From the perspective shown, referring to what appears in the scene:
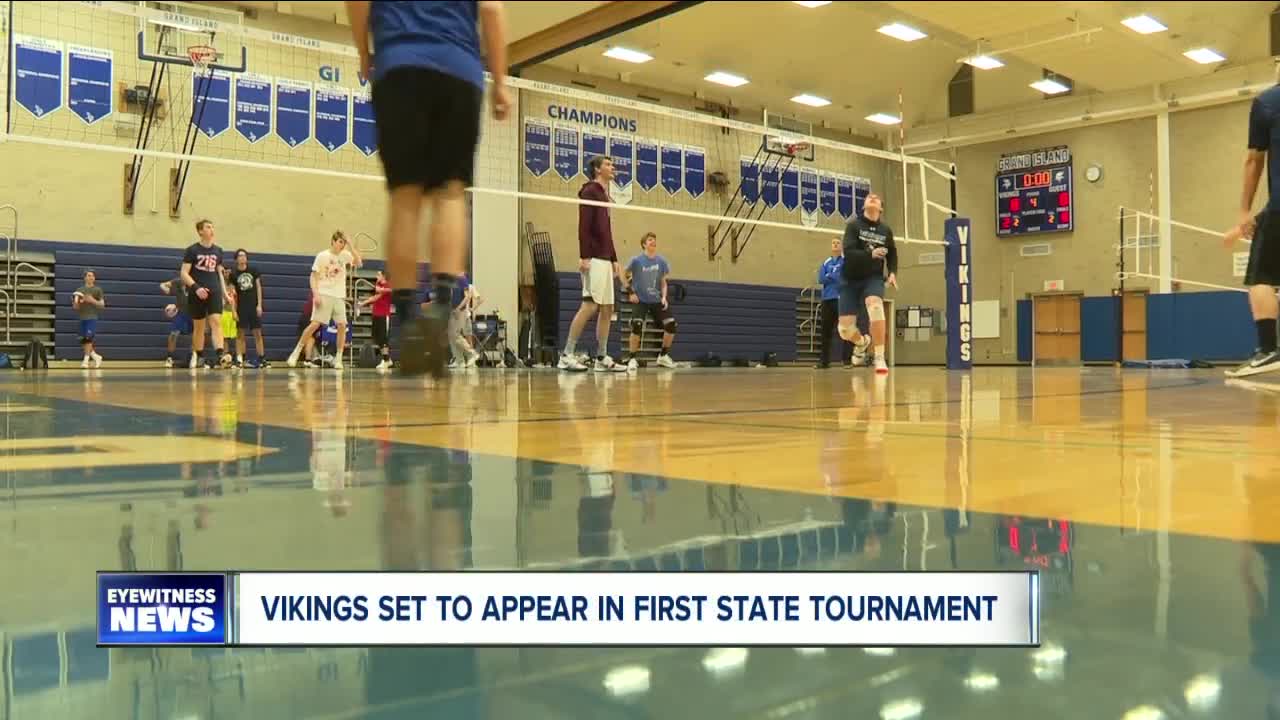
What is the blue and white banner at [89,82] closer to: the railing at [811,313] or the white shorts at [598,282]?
the white shorts at [598,282]

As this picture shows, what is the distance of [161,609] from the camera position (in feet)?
2.31

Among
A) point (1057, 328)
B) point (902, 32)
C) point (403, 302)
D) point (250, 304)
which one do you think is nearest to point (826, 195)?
point (1057, 328)

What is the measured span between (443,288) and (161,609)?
0.60 meters

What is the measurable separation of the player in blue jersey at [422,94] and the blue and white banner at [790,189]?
1612 centimetres

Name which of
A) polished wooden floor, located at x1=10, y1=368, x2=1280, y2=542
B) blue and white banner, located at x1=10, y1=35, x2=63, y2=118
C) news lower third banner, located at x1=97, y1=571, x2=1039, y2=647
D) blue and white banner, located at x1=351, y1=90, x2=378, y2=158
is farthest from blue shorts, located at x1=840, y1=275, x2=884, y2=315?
blue and white banner, located at x1=10, y1=35, x2=63, y2=118

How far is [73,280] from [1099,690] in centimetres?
1207

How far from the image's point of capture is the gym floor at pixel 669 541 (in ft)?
1.99

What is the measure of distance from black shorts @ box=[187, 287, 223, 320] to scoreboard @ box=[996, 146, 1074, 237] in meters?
14.6

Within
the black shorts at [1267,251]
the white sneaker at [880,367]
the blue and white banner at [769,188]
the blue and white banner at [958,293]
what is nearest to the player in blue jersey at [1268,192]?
the black shorts at [1267,251]

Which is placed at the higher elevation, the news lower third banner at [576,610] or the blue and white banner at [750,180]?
the blue and white banner at [750,180]

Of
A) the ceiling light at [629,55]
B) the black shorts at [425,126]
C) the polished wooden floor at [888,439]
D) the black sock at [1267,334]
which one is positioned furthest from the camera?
the ceiling light at [629,55]

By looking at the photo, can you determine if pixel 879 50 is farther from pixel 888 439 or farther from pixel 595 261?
pixel 888 439

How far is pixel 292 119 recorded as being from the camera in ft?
36.6

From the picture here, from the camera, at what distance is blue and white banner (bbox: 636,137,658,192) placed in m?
15.1
